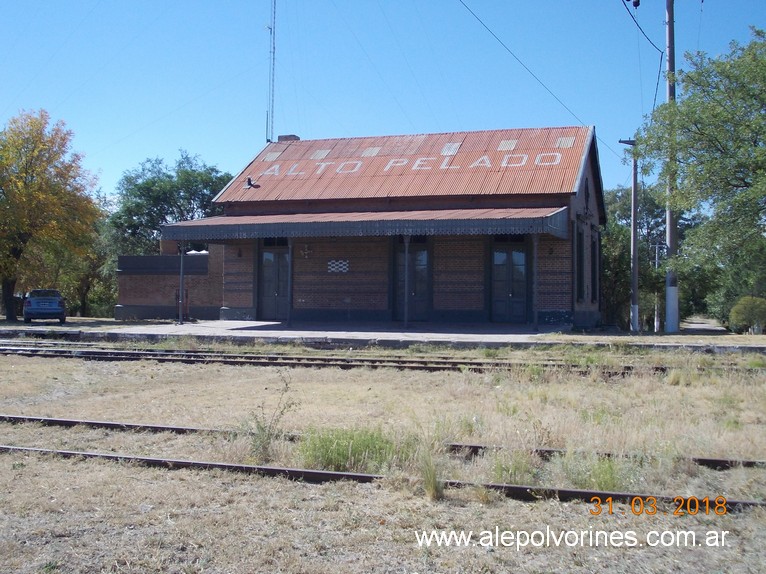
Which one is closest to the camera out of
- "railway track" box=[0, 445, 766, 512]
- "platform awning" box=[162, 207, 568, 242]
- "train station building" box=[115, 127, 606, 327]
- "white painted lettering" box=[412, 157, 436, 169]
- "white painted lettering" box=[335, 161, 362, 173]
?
"railway track" box=[0, 445, 766, 512]

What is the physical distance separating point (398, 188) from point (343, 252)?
119 inches

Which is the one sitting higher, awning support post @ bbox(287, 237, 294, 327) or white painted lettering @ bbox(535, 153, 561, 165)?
white painted lettering @ bbox(535, 153, 561, 165)

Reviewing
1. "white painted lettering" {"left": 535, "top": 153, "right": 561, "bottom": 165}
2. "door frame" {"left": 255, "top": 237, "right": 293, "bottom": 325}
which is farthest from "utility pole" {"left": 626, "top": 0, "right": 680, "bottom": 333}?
"door frame" {"left": 255, "top": 237, "right": 293, "bottom": 325}

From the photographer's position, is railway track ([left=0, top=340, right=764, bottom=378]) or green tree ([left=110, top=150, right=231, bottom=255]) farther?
green tree ([left=110, top=150, right=231, bottom=255])

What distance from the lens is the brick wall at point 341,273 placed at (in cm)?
2655

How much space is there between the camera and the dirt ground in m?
4.84

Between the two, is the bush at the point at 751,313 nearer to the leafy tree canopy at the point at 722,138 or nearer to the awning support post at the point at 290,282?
the leafy tree canopy at the point at 722,138

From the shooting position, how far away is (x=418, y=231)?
2242cm

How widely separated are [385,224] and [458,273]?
396 cm

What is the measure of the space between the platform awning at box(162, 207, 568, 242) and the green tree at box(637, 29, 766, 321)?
3533 mm

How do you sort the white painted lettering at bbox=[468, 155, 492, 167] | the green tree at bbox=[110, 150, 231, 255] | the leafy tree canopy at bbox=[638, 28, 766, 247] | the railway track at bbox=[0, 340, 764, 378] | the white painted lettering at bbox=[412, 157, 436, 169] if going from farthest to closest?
the green tree at bbox=[110, 150, 231, 255] < the white painted lettering at bbox=[412, 157, 436, 169] < the white painted lettering at bbox=[468, 155, 492, 167] < the leafy tree canopy at bbox=[638, 28, 766, 247] < the railway track at bbox=[0, 340, 764, 378]

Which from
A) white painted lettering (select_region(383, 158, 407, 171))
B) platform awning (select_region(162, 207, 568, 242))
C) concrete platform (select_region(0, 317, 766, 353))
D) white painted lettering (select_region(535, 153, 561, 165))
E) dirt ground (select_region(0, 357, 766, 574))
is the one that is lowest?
dirt ground (select_region(0, 357, 766, 574))

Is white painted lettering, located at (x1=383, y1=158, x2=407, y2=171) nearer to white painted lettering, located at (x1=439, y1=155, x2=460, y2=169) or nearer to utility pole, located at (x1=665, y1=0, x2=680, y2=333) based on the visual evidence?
white painted lettering, located at (x1=439, y1=155, x2=460, y2=169)

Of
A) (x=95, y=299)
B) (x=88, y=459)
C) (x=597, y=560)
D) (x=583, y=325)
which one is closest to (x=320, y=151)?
(x=583, y=325)
